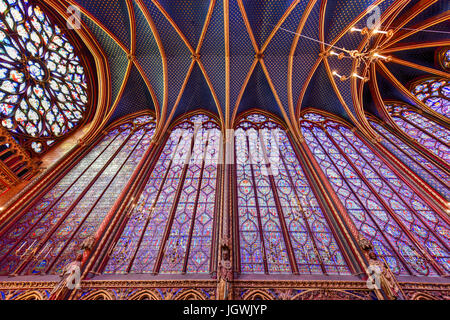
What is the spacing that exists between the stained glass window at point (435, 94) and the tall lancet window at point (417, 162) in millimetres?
2762

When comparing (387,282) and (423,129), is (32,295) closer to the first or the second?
(387,282)

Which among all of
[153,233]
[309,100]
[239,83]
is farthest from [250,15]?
[153,233]

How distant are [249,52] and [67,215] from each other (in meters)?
11.6

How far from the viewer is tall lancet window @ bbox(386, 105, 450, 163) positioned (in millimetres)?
8594

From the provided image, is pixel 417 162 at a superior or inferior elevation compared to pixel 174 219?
superior

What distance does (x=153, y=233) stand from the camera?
6078 millimetres

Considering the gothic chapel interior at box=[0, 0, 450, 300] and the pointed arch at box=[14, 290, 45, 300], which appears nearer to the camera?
the pointed arch at box=[14, 290, 45, 300]

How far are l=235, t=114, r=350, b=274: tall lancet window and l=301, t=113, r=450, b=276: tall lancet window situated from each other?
47.7 inches

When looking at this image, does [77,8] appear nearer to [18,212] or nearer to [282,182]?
[18,212]

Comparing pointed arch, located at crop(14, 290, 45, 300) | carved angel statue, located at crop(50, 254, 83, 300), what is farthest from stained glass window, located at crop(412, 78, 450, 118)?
pointed arch, located at crop(14, 290, 45, 300)

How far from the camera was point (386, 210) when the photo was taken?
21.7ft

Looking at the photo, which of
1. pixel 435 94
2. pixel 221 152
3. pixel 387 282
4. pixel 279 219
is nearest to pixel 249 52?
pixel 221 152

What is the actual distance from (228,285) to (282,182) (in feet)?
15.0

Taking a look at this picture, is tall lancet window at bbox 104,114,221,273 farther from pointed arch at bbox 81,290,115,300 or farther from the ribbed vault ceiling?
the ribbed vault ceiling
